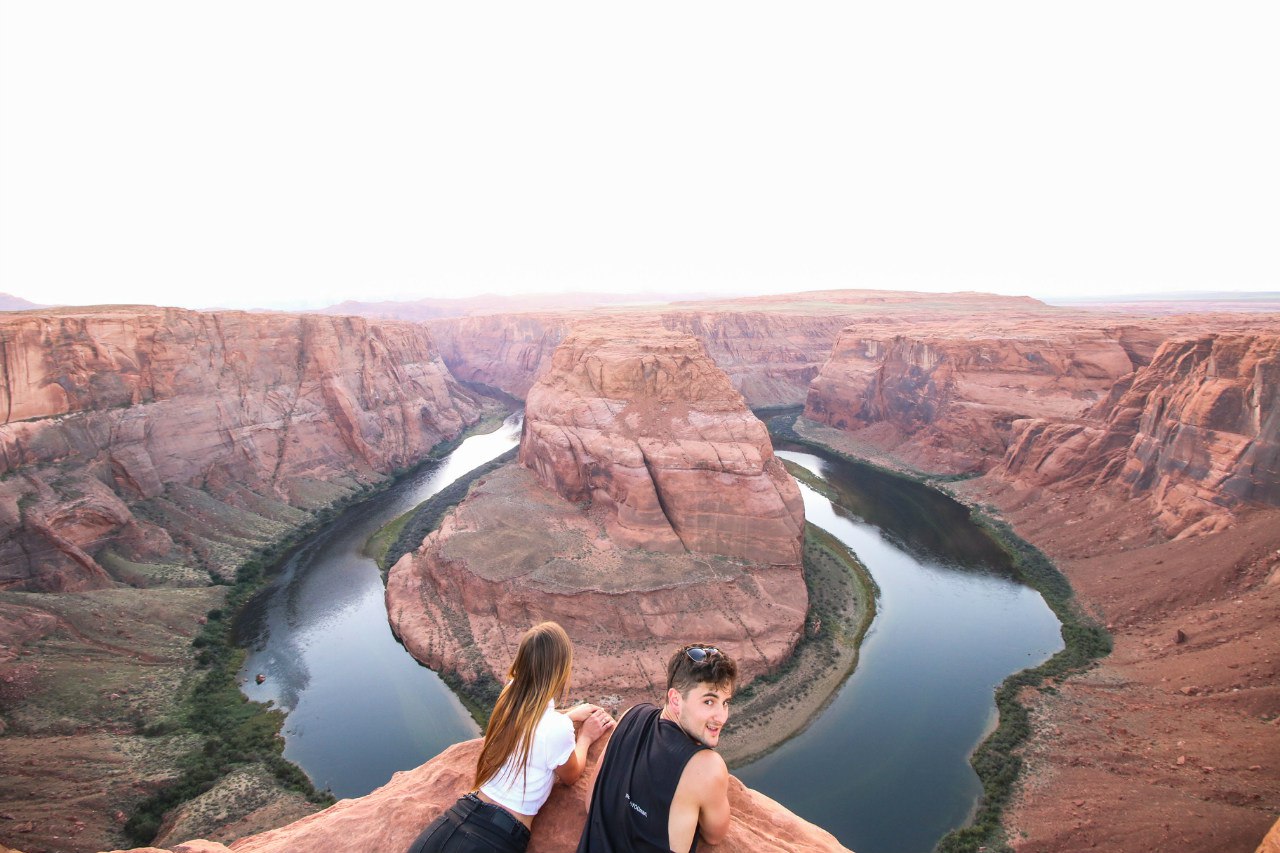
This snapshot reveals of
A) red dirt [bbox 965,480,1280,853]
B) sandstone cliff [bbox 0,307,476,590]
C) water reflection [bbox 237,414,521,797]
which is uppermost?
sandstone cliff [bbox 0,307,476,590]

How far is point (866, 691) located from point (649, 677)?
29.7ft

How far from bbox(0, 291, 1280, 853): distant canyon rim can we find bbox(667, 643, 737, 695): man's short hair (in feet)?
57.8

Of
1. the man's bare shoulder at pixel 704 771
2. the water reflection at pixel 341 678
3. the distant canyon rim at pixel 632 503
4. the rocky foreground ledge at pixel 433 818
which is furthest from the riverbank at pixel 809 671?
the man's bare shoulder at pixel 704 771

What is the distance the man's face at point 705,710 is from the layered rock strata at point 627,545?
19.9m

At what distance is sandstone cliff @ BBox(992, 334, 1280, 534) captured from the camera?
29.1 metres

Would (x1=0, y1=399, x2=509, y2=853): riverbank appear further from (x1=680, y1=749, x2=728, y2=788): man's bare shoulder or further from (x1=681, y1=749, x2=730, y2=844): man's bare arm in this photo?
(x1=680, y1=749, x2=728, y2=788): man's bare shoulder

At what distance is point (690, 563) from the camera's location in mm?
28172

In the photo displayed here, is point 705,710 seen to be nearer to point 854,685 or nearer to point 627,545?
point 854,685

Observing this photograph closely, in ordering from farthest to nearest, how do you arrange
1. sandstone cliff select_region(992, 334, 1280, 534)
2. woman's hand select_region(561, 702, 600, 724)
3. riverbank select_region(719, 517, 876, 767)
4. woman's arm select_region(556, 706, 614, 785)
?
sandstone cliff select_region(992, 334, 1280, 534) → riverbank select_region(719, 517, 876, 767) → woman's hand select_region(561, 702, 600, 724) → woman's arm select_region(556, 706, 614, 785)

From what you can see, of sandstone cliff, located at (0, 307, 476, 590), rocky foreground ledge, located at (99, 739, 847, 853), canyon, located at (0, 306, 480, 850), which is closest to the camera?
rocky foreground ledge, located at (99, 739, 847, 853)

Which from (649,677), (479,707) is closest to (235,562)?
(479,707)

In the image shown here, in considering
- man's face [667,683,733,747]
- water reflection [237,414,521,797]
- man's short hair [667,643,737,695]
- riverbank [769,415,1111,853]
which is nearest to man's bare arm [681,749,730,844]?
man's face [667,683,733,747]

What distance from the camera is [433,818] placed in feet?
18.1

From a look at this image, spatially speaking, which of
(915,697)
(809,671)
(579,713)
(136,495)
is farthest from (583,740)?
(136,495)
